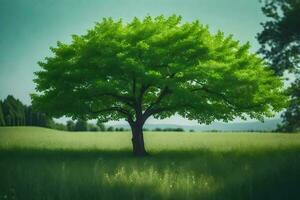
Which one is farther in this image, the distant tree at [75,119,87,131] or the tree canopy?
the distant tree at [75,119,87,131]

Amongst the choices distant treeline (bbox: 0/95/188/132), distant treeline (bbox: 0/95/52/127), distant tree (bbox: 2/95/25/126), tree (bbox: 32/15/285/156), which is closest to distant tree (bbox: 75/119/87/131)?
distant treeline (bbox: 0/95/188/132)

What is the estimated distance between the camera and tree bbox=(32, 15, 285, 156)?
23.2 m

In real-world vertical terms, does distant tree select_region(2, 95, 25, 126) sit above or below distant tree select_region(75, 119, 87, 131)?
above

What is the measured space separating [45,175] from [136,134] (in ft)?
44.7

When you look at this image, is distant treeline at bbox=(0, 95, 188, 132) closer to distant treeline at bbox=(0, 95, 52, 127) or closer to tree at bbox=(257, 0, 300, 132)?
distant treeline at bbox=(0, 95, 52, 127)

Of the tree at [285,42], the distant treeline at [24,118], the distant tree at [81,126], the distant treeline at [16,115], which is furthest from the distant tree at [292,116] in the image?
the distant tree at [81,126]

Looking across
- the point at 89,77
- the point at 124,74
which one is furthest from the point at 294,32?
the point at 89,77

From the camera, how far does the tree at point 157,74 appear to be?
76.2ft

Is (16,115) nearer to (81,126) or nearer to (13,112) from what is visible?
(13,112)

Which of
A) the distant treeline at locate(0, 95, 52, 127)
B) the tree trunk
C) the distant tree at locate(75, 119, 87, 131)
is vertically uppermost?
the distant treeline at locate(0, 95, 52, 127)

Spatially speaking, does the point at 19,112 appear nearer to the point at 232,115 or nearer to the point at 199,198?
the point at 232,115

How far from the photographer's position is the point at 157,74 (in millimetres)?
22203

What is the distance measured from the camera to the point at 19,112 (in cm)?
9881

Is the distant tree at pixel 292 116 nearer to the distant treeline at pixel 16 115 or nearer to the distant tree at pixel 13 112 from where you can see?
the distant treeline at pixel 16 115
